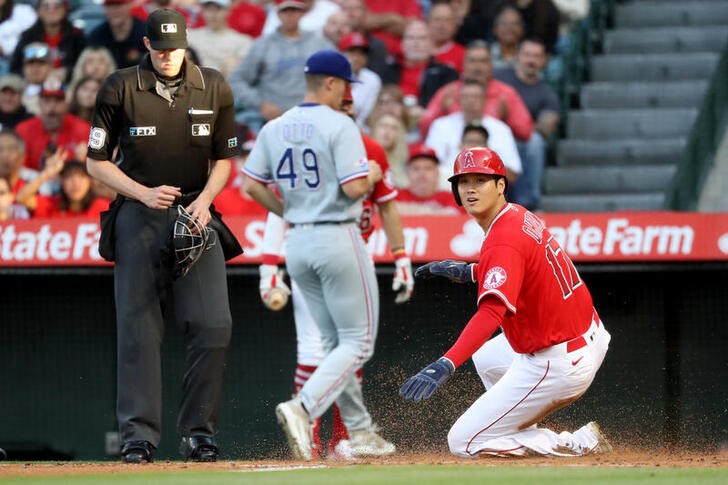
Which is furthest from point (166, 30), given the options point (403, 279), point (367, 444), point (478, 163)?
point (367, 444)

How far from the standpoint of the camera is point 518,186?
31.5 feet

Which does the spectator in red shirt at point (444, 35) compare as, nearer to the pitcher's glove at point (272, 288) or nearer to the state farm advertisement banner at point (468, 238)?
the state farm advertisement banner at point (468, 238)

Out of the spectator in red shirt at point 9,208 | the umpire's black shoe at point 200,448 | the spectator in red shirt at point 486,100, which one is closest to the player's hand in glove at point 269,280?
the umpire's black shoe at point 200,448

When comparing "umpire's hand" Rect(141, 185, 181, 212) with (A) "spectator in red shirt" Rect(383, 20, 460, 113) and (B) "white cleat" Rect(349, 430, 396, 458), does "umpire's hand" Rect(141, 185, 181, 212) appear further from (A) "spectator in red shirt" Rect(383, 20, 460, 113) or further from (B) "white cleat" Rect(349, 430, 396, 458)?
(A) "spectator in red shirt" Rect(383, 20, 460, 113)

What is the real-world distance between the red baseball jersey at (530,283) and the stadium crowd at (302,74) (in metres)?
3.59

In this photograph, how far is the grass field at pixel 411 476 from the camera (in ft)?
13.5

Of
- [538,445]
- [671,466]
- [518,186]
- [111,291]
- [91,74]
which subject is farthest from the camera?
[91,74]

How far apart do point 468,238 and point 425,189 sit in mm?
1801

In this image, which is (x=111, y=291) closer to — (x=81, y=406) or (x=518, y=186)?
(x=81, y=406)

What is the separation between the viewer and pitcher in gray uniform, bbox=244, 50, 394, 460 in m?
6.44

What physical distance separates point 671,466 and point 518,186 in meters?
4.97

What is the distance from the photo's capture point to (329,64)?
653 cm

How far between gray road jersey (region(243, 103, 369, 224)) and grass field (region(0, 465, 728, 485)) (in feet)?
6.65

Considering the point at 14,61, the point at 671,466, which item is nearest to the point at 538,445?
the point at 671,466
